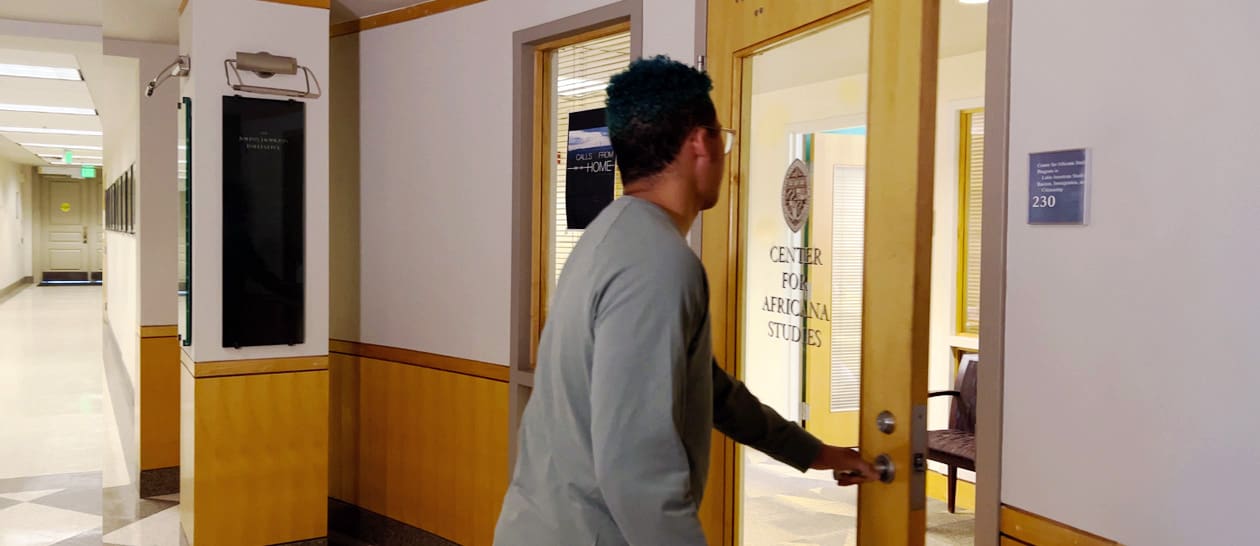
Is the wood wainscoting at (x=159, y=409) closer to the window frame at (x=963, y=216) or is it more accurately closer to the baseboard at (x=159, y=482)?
the baseboard at (x=159, y=482)

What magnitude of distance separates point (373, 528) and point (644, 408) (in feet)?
12.7

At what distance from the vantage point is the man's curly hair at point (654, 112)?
146 cm

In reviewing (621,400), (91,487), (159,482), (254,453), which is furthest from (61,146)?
(621,400)

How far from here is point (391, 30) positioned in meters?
4.65

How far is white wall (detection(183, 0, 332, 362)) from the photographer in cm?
400

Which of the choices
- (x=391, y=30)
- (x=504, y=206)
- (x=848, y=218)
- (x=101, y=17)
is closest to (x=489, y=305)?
(x=504, y=206)

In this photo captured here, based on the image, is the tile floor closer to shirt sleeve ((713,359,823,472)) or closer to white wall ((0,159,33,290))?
shirt sleeve ((713,359,823,472))

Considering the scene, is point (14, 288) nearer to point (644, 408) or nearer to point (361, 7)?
point (361, 7)

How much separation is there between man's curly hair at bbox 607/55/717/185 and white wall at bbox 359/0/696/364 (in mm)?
2267

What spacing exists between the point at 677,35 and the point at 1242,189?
1.93 m

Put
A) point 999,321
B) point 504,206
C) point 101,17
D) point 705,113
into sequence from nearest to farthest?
point 705,113 < point 999,321 < point 504,206 < point 101,17

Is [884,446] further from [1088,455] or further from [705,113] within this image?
[705,113]

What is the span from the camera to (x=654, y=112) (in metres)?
1.46

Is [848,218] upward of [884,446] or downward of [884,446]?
upward
